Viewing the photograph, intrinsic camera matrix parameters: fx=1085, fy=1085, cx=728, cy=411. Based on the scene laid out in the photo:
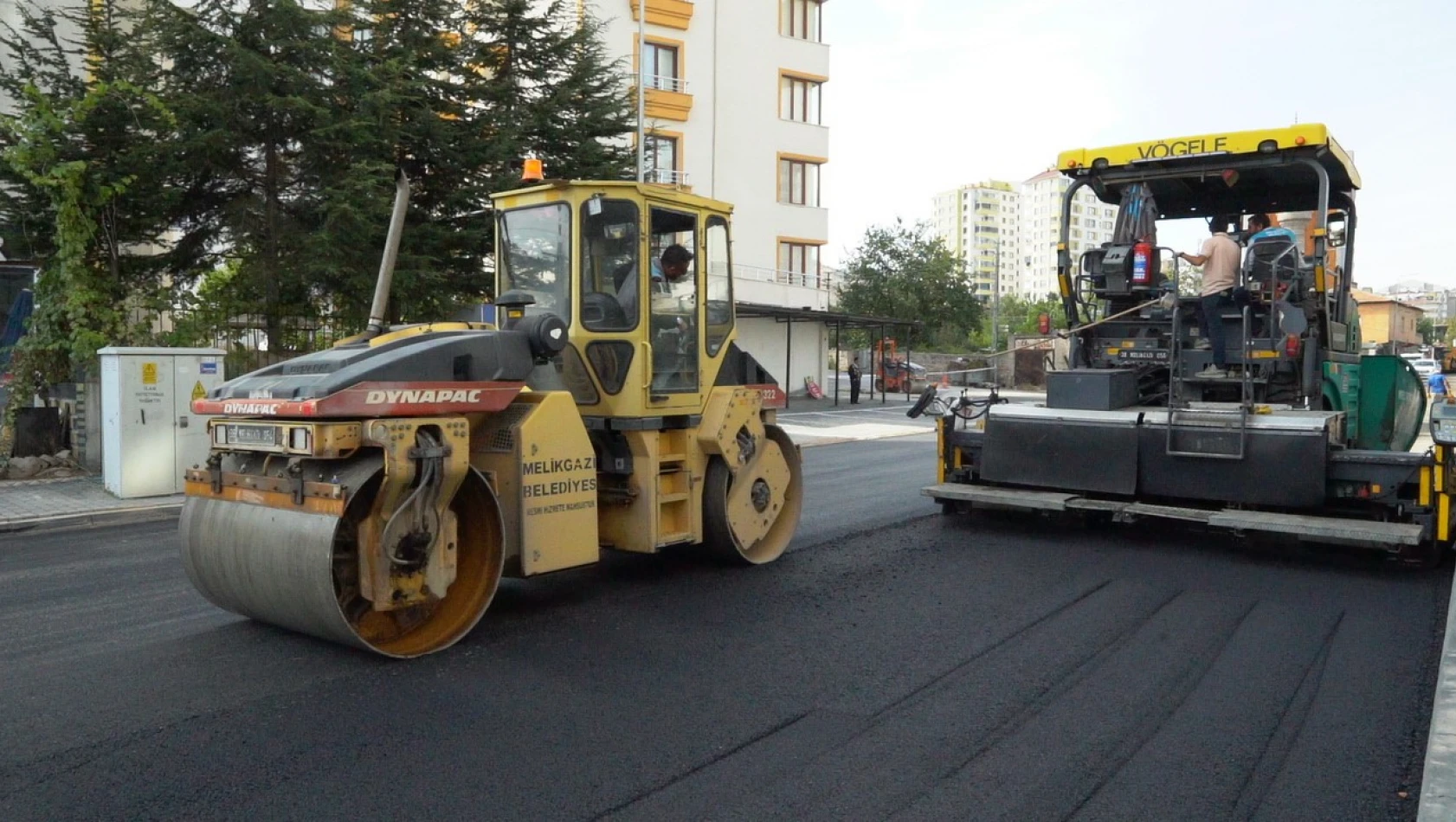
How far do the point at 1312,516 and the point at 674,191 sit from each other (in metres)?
5.01

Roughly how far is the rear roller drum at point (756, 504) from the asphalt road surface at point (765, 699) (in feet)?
0.81

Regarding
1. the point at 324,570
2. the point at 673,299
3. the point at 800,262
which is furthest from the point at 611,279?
the point at 800,262

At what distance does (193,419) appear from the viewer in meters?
11.8

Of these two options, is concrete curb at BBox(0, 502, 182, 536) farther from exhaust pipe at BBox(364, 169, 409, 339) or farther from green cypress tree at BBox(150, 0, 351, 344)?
exhaust pipe at BBox(364, 169, 409, 339)

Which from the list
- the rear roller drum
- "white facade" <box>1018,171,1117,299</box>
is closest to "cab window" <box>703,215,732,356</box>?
the rear roller drum

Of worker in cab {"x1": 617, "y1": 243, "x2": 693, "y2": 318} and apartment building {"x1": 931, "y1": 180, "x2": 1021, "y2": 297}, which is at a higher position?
apartment building {"x1": 931, "y1": 180, "x2": 1021, "y2": 297}

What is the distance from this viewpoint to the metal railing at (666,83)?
32.3m

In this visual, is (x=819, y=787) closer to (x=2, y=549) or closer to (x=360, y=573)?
(x=360, y=573)

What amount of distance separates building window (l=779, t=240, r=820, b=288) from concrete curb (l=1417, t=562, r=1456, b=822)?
30.8m

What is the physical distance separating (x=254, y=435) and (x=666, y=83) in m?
28.8

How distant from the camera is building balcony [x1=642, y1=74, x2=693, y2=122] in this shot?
105 feet

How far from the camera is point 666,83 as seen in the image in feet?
107

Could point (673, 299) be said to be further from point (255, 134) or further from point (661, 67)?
point (661, 67)

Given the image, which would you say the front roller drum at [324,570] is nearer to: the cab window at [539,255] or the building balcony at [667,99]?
the cab window at [539,255]
